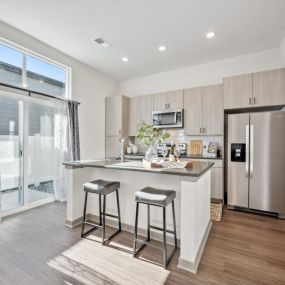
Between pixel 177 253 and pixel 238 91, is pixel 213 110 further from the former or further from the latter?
pixel 177 253

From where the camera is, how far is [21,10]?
96.3 inches

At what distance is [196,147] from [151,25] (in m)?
2.69

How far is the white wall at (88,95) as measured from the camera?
3666 millimetres

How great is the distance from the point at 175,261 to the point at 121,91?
4.67 m

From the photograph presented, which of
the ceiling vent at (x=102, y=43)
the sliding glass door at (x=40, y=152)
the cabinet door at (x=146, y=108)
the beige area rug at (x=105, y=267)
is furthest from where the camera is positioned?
the cabinet door at (x=146, y=108)

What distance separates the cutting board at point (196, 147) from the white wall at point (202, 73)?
4.55 ft

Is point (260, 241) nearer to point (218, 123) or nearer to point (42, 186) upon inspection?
point (218, 123)

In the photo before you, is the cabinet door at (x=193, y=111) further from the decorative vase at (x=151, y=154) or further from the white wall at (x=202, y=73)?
the decorative vase at (x=151, y=154)

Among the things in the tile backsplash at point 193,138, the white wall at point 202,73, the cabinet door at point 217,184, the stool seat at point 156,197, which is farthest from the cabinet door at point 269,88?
the stool seat at point 156,197

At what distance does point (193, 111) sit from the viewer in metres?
4.03

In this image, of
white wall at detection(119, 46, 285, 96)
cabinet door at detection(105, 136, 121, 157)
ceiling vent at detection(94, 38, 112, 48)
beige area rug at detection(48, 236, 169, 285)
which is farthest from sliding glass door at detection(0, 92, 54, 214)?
white wall at detection(119, 46, 285, 96)

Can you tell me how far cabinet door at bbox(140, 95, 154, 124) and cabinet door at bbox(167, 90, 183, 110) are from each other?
49cm

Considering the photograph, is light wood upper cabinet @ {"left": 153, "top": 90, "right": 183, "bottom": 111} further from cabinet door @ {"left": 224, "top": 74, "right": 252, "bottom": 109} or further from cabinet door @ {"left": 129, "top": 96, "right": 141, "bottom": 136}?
cabinet door @ {"left": 224, "top": 74, "right": 252, "bottom": 109}

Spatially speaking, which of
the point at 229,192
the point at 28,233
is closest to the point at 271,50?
the point at 229,192
